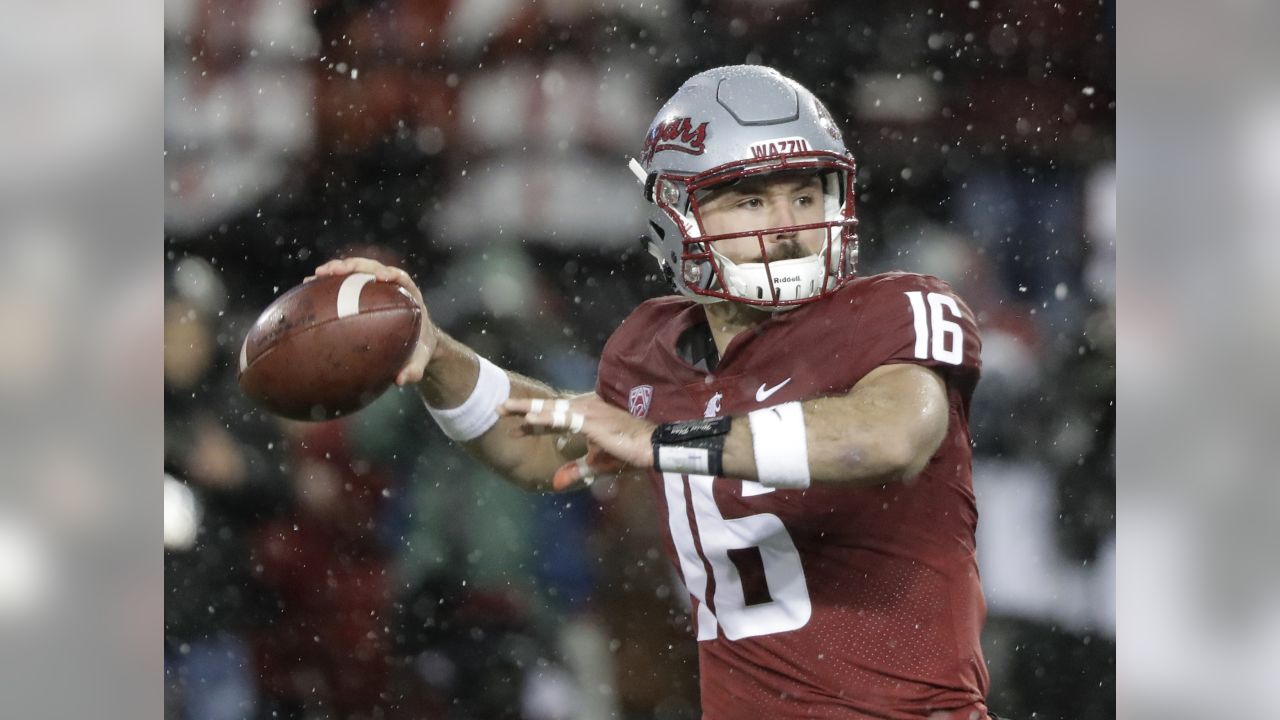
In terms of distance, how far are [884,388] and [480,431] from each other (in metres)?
0.77

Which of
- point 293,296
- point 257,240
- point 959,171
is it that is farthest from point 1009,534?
point 257,240

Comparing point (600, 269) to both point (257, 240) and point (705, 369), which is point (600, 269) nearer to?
point (257, 240)

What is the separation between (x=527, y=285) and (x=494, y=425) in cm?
108

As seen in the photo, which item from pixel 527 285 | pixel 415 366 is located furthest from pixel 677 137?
pixel 527 285

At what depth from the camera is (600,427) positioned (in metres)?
1.32

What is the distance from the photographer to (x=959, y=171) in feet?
→ 9.18

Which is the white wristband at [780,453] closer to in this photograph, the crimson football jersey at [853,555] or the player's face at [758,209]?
the crimson football jersey at [853,555]

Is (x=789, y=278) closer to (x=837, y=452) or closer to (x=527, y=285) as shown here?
(x=837, y=452)

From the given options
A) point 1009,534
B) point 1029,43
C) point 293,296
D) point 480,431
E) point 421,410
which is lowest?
point 1009,534

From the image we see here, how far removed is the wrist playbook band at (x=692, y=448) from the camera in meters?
1.27

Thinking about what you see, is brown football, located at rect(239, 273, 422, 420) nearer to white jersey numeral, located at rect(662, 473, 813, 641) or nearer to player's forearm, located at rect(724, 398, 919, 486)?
white jersey numeral, located at rect(662, 473, 813, 641)
